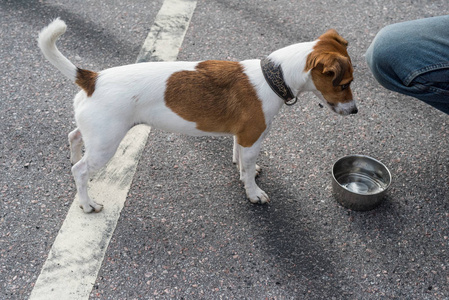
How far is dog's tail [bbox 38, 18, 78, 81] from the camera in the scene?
2.70m

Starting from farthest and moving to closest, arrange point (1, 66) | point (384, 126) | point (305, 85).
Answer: point (1, 66), point (384, 126), point (305, 85)

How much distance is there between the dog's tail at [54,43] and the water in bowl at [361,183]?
2.05 m

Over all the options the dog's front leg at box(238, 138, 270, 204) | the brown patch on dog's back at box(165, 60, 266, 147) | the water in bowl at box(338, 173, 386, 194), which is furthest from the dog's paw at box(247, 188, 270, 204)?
the water in bowl at box(338, 173, 386, 194)

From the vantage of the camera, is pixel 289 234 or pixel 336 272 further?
pixel 289 234

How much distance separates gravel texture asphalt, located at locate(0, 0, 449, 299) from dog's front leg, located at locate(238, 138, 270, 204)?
71 millimetres

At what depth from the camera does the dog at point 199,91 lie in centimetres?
279

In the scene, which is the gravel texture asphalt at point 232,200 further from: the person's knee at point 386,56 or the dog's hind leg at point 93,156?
the person's knee at point 386,56

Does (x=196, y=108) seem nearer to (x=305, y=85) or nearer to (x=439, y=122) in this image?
(x=305, y=85)

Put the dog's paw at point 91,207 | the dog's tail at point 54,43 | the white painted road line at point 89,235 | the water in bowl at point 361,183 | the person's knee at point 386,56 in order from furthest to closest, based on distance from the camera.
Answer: the water in bowl at point 361,183 → the person's knee at point 386,56 → the dog's paw at point 91,207 → the white painted road line at point 89,235 → the dog's tail at point 54,43

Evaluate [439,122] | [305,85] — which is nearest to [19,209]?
[305,85]

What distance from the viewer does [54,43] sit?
9.14 ft

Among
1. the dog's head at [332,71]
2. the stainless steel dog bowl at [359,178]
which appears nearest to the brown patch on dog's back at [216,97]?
the dog's head at [332,71]

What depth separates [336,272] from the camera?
2963mm

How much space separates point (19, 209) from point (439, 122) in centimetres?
340
